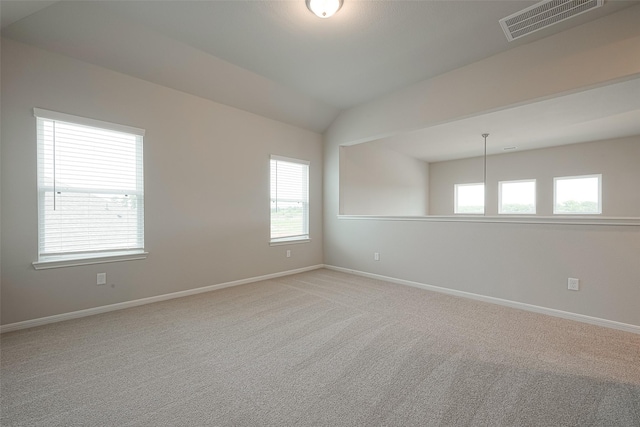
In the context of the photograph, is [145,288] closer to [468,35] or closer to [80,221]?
[80,221]

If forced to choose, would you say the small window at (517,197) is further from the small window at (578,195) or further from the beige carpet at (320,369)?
the beige carpet at (320,369)

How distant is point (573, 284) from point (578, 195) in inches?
188

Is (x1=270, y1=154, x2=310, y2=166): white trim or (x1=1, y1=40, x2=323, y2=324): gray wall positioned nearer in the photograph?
(x1=1, y1=40, x2=323, y2=324): gray wall

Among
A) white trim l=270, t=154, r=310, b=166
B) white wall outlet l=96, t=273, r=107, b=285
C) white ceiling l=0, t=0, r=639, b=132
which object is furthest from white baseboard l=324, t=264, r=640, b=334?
white wall outlet l=96, t=273, r=107, b=285

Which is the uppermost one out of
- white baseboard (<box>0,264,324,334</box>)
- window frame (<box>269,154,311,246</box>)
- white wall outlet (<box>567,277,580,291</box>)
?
window frame (<box>269,154,311,246</box>)

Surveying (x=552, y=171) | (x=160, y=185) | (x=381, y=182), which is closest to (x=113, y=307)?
(x=160, y=185)

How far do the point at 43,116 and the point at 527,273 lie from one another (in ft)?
17.5

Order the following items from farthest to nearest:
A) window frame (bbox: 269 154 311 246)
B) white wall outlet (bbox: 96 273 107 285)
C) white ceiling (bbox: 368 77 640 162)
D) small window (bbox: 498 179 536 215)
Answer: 1. small window (bbox: 498 179 536 215)
2. window frame (bbox: 269 154 311 246)
3. white ceiling (bbox: 368 77 640 162)
4. white wall outlet (bbox: 96 273 107 285)

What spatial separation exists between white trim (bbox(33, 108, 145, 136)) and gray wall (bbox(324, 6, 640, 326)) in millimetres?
3270

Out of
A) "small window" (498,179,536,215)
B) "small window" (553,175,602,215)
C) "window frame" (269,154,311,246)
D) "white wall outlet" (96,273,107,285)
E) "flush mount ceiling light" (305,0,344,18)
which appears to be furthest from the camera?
"small window" (498,179,536,215)

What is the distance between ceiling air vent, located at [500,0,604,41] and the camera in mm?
2352

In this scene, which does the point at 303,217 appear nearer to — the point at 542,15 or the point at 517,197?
the point at 542,15

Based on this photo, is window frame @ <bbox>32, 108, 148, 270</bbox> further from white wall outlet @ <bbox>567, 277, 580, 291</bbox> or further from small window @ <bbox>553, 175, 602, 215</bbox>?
small window @ <bbox>553, 175, 602, 215</bbox>

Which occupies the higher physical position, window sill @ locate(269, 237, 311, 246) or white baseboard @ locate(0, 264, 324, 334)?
window sill @ locate(269, 237, 311, 246)
